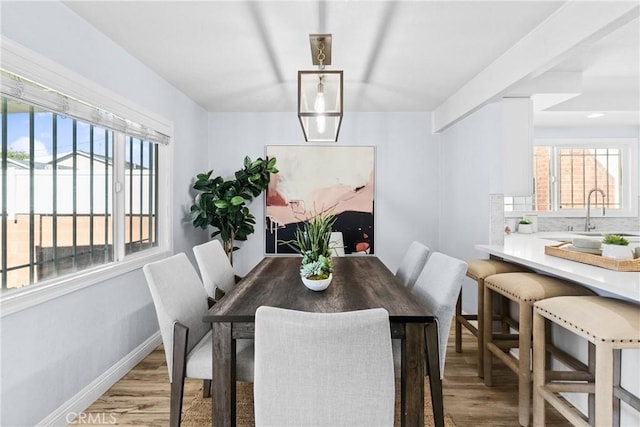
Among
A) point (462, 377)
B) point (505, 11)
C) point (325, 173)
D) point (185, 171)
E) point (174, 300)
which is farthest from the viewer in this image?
point (325, 173)

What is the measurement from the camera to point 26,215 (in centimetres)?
196

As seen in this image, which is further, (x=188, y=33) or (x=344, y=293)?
(x=188, y=33)

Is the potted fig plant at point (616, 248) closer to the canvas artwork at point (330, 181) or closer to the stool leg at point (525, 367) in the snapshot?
the stool leg at point (525, 367)

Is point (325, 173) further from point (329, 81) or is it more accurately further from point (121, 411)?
point (121, 411)

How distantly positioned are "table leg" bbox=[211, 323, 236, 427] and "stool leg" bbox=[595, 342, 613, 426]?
5.21ft

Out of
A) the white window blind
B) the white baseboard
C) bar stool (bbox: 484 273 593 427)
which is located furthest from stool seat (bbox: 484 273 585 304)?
the white window blind

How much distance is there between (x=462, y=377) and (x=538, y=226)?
284cm

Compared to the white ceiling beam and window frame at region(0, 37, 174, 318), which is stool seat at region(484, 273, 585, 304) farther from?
window frame at region(0, 37, 174, 318)

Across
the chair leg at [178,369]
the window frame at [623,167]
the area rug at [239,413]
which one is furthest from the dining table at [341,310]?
the window frame at [623,167]

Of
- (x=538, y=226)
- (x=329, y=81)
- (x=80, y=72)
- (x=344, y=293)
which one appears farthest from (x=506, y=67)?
(x=80, y=72)

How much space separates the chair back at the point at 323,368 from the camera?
3.87 feet

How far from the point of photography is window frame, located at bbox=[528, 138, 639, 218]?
454cm

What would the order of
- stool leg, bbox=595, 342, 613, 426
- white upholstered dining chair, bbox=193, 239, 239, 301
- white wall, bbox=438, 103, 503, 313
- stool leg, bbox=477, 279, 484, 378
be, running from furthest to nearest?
white wall, bbox=438, 103, 503, 313 → stool leg, bbox=477, 279, 484, 378 → white upholstered dining chair, bbox=193, 239, 239, 301 → stool leg, bbox=595, 342, 613, 426

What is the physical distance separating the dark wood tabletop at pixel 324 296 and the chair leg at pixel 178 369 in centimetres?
23
